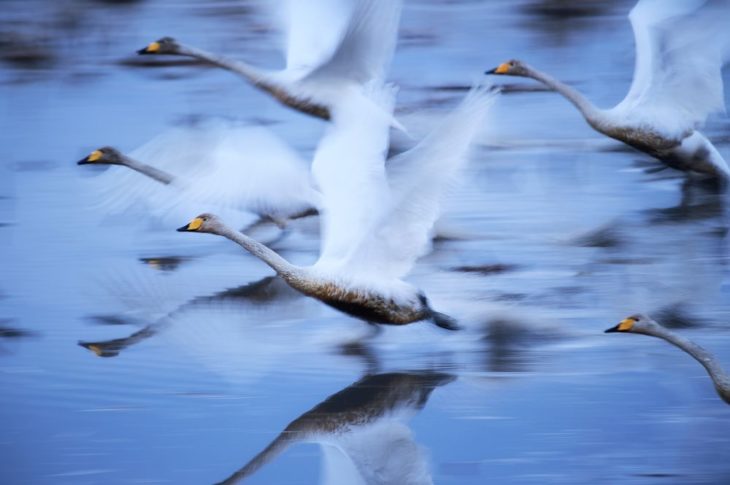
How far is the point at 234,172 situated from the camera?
8070 mm

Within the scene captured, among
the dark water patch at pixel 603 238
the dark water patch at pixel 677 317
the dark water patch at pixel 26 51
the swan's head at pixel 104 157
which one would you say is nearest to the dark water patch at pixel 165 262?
the swan's head at pixel 104 157

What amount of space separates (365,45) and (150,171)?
1.45 meters

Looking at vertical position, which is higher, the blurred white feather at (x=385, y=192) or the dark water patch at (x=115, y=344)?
the blurred white feather at (x=385, y=192)

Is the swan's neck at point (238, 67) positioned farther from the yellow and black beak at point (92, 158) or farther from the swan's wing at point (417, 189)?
the swan's wing at point (417, 189)

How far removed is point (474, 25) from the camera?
1179 cm

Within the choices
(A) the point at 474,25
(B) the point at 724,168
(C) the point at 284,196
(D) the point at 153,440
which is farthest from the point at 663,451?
(A) the point at 474,25

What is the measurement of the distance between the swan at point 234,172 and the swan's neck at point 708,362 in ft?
7.66

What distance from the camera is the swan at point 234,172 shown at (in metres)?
8.09

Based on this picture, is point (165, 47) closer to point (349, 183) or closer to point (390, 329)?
point (349, 183)

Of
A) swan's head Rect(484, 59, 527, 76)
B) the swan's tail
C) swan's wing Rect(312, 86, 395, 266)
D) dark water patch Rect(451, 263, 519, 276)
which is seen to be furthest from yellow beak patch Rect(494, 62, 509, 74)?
the swan's tail

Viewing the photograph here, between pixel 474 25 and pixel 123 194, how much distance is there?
4.01m

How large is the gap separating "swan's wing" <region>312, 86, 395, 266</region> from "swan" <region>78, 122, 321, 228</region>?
743mm

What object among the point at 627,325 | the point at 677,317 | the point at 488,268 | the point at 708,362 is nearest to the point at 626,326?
the point at 627,325

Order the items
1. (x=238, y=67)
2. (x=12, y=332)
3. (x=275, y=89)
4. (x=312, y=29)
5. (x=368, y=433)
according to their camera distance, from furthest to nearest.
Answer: (x=238, y=67), (x=275, y=89), (x=312, y=29), (x=12, y=332), (x=368, y=433)
